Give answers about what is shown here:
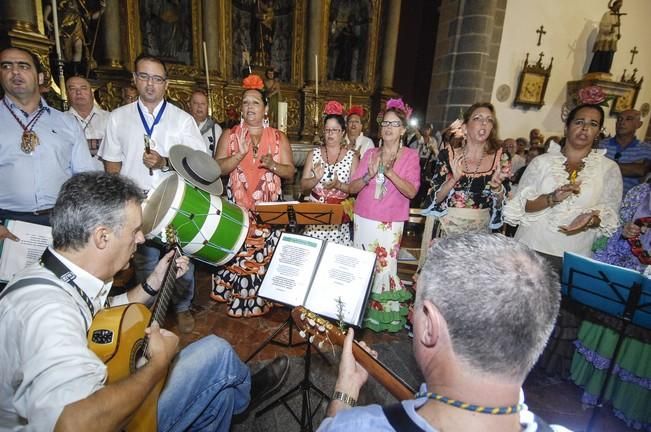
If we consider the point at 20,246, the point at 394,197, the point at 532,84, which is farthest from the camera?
the point at 532,84

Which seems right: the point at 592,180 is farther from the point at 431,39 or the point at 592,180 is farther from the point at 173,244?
the point at 431,39

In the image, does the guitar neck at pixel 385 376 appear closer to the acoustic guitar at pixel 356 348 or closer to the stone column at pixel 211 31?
the acoustic guitar at pixel 356 348

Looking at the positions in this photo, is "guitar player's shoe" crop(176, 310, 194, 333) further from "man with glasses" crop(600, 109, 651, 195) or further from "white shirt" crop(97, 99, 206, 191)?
"man with glasses" crop(600, 109, 651, 195)

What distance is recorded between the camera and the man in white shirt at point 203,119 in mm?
5043

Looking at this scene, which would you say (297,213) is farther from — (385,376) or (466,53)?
(466,53)

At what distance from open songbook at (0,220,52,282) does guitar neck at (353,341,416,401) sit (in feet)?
7.87

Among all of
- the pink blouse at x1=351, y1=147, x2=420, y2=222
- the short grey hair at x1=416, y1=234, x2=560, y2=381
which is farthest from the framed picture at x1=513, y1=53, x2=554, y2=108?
the short grey hair at x1=416, y1=234, x2=560, y2=381

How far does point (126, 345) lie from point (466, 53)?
810 centimetres

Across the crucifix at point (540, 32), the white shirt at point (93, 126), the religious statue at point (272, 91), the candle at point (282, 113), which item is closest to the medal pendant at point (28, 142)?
the white shirt at point (93, 126)

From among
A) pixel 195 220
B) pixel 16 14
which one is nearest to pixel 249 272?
pixel 195 220

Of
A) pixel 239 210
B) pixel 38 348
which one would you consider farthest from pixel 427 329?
pixel 239 210

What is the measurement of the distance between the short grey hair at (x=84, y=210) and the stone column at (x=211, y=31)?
258 inches

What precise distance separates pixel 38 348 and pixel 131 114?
8.25ft

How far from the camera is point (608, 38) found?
7.76m
